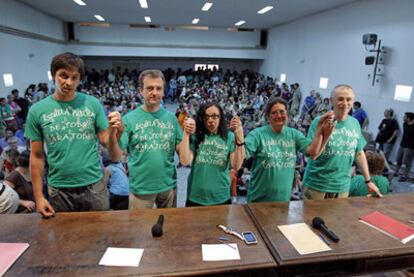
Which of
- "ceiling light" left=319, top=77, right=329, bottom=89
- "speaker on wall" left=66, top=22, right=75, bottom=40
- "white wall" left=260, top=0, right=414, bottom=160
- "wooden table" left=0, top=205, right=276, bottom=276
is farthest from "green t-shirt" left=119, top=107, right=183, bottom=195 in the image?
"speaker on wall" left=66, top=22, right=75, bottom=40

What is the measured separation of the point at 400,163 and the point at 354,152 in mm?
4449

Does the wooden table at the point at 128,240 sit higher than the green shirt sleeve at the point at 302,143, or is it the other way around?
the green shirt sleeve at the point at 302,143

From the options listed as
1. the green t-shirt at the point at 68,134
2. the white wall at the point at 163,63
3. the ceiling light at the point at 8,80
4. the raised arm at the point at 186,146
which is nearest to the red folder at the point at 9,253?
the green t-shirt at the point at 68,134

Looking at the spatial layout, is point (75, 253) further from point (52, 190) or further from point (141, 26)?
point (141, 26)

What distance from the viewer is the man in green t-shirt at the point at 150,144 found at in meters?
1.94

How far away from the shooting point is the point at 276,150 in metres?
1.96

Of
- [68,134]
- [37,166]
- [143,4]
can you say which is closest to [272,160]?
[68,134]

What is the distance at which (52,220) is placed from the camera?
1532mm

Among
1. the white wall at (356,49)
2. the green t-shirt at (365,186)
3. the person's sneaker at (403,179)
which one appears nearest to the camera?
the green t-shirt at (365,186)

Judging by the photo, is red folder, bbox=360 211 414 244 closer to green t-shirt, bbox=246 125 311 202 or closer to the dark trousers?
green t-shirt, bbox=246 125 311 202

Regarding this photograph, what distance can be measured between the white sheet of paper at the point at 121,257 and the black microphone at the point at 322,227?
0.94 meters

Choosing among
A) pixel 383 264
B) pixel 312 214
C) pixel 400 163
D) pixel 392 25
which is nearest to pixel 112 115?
pixel 312 214

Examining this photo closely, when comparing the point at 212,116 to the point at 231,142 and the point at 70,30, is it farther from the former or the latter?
the point at 70,30

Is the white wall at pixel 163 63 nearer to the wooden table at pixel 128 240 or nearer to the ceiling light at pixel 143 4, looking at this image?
the ceiling light at pixel 143 4
